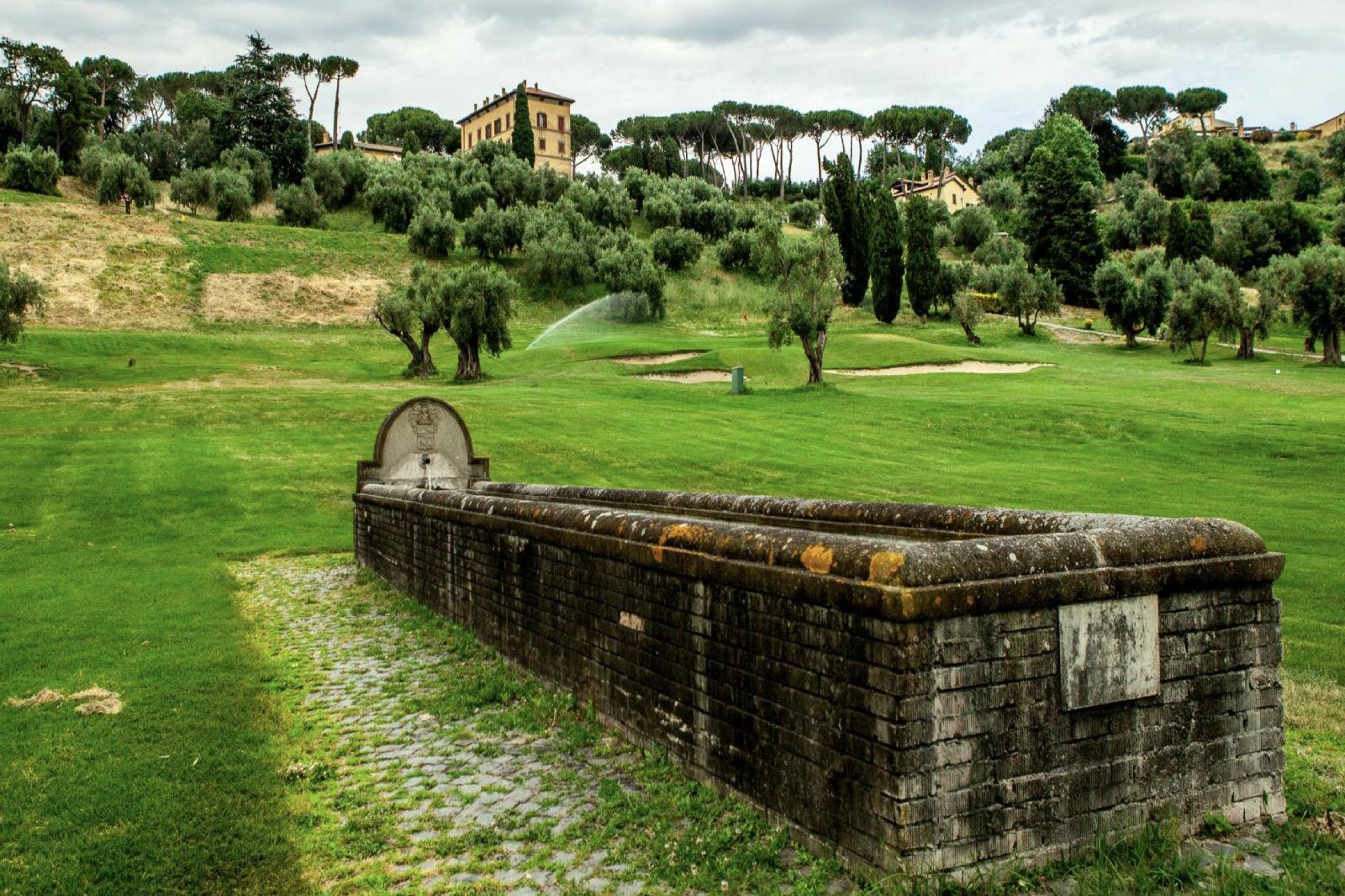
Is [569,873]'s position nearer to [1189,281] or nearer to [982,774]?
[982,774]

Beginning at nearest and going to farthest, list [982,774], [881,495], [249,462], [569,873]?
[982,774]
[569,873]
[881,495]
[249,462]

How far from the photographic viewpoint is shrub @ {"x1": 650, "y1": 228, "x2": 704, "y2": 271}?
76750mm

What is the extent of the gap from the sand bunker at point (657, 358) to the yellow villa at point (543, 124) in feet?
283

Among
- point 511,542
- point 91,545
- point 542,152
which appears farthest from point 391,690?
point 542,152

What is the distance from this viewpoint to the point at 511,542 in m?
8.92

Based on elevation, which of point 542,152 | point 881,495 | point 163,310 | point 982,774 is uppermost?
point 542,152

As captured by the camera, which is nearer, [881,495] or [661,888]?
[661,888]

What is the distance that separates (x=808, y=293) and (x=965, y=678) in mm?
36912

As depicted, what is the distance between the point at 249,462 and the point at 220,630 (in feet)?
46.9

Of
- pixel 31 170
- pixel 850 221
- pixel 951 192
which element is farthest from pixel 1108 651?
pixel 951 192

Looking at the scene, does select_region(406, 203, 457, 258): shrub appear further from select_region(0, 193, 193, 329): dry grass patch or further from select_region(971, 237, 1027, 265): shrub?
select_region(971, 237, 1027, 265): shrub

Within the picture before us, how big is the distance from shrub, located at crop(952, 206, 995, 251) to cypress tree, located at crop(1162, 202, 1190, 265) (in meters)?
17.4

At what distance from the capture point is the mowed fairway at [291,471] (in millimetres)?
5934

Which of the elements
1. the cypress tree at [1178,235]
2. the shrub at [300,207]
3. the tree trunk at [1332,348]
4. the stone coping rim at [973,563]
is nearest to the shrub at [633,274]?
the shrub at [300,207]
